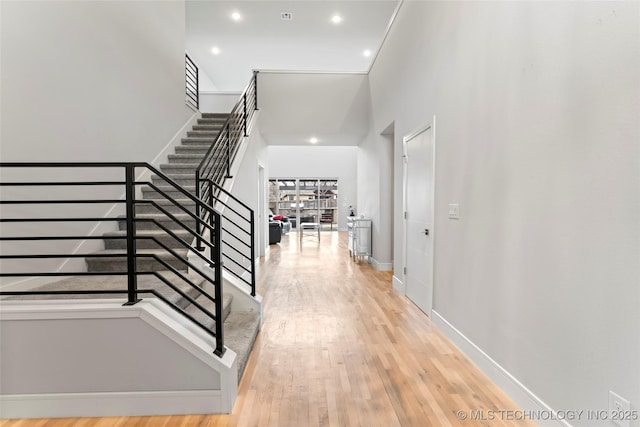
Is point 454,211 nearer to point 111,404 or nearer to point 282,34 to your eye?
point 111,404

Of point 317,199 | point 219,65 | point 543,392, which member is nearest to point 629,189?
point 543,392

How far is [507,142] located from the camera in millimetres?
1982

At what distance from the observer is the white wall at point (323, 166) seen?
12.5 meters

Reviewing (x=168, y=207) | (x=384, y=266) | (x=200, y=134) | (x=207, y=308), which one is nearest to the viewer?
(x=207, y=308)

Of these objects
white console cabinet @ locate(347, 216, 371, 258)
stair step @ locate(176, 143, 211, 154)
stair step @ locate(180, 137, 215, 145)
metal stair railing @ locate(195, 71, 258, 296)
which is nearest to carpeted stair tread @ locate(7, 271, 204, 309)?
metal stair railing @ locate(195, 71, 258, 296)

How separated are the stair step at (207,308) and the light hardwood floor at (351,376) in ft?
1.38

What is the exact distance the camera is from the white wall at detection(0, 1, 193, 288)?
2.30m

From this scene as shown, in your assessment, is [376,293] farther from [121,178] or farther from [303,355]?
[121,178]

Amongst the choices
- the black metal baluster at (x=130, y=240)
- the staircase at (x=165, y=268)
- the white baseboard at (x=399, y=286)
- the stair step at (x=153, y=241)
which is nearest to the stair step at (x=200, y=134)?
the staircase at (x=165, y=268)

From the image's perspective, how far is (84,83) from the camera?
295 cm

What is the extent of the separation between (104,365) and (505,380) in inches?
97.0

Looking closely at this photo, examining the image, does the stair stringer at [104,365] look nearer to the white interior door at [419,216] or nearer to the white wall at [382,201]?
the white interior door at [419,216]

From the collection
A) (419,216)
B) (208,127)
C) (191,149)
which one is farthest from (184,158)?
(419,216)

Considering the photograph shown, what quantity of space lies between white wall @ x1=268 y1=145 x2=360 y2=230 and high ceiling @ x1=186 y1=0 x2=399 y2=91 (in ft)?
12.3
